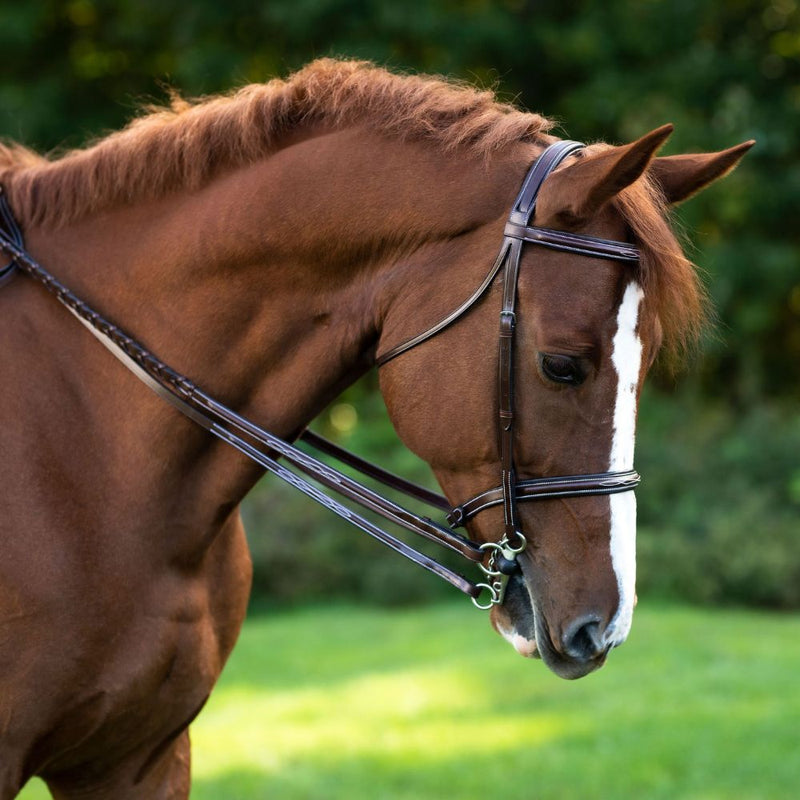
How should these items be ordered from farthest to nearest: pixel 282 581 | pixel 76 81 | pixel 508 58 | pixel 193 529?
pixel 76 81 < pixel 508 58 < pixel 282 581 < pixel 193 529

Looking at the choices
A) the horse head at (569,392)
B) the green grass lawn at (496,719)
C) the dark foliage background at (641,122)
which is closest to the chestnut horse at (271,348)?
the horse head at (569,392)

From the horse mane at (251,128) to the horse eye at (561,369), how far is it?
59cm

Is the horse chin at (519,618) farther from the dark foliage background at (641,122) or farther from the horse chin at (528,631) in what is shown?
the dark foliage background at (641,122)

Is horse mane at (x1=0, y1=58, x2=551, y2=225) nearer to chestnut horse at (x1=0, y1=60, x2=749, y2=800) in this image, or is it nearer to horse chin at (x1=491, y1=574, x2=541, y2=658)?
chestnut horse at (x1=0, y1=60, x2=749, y2=800)

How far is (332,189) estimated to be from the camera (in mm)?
2576

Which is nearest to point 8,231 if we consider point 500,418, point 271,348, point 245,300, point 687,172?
point 245,300

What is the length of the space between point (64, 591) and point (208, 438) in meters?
0.50

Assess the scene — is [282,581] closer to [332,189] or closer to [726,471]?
[726,471]

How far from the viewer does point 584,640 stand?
92.5 inches

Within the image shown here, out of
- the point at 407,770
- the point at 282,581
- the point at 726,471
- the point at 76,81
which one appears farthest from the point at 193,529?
the point at 76,81

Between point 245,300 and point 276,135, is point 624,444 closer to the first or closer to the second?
point 245,300

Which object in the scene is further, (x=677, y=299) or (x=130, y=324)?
(x=130, y=324)

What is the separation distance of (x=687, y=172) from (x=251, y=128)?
1087mm

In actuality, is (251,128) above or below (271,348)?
above
